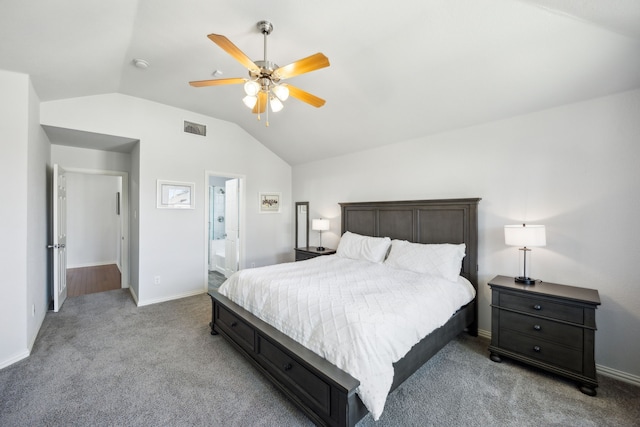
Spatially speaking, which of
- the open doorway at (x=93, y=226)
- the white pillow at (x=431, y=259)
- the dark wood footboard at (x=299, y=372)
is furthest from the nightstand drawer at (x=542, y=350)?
the open doorway at (x=93, y=226)

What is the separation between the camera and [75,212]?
6.43 meters

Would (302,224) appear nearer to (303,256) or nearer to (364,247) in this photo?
(303,256)

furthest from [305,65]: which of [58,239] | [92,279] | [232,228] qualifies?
[92,279]

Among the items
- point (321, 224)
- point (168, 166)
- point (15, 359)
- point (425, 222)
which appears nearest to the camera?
point (15, 359)

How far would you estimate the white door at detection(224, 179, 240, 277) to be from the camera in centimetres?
519

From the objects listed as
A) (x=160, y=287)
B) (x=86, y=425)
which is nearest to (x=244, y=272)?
(x=86, y=425)

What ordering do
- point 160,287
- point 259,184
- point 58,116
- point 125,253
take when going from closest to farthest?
point 58,116 < point 160,287 < point 125,253 < point 259,184

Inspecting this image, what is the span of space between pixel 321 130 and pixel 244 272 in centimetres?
250

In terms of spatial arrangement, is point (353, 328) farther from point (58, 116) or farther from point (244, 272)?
point (58, 116)

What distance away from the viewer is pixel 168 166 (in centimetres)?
418

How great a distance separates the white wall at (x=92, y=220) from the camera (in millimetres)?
6402

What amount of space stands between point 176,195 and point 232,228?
4.54ft

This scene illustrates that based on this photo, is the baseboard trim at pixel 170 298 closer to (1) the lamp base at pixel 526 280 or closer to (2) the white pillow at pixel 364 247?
(2) the white pillow at pixel 364 247

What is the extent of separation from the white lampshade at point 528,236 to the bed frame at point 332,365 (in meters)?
0.54
